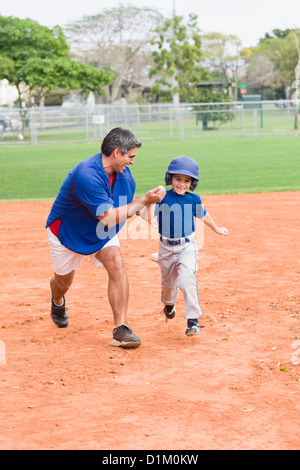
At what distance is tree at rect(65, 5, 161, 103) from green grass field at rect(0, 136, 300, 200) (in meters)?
36.2

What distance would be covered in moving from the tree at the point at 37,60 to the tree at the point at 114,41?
885 inches

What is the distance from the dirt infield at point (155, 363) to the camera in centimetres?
384

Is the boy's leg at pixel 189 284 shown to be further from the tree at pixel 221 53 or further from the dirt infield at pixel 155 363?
the tree at pixel 221 53

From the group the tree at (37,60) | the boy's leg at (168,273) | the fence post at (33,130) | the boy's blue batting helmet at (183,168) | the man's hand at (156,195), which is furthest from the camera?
the tree at (37,60)

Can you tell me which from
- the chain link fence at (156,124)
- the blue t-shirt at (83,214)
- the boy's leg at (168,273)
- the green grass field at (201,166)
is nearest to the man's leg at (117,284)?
the blue t-shirt at (83,214)

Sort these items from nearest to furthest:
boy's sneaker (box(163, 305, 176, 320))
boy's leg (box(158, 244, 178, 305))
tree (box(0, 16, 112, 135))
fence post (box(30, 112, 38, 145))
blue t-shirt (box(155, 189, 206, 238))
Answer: blue t-shirt (box(155, 189, 206, 238)) → boy's leg (box(158, 244, 178, 305)) → boy's sneaker (box(163, 305, 176, 320)) → fence post (box(30, 112, 38, 145)) → tree (box(0, 16, 112, 135))

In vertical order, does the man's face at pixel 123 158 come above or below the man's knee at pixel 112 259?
above

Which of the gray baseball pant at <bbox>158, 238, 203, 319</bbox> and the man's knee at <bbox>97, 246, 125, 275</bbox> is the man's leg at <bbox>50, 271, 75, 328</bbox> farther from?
the gray baseball pant at <bbox>158, 238, 203, 319</bbox>

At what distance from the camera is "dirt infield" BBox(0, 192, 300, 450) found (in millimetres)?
→ 3840

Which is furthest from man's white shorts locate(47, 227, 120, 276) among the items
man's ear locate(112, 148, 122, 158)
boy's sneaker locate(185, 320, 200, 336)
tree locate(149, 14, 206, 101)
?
tree locate(149, 14, 206, 101)

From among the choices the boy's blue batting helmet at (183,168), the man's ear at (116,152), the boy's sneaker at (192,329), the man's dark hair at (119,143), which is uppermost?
the man's dark hair at (119,143)

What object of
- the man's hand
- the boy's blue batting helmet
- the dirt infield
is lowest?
the dirt infield

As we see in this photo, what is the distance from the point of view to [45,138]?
3759 cm
